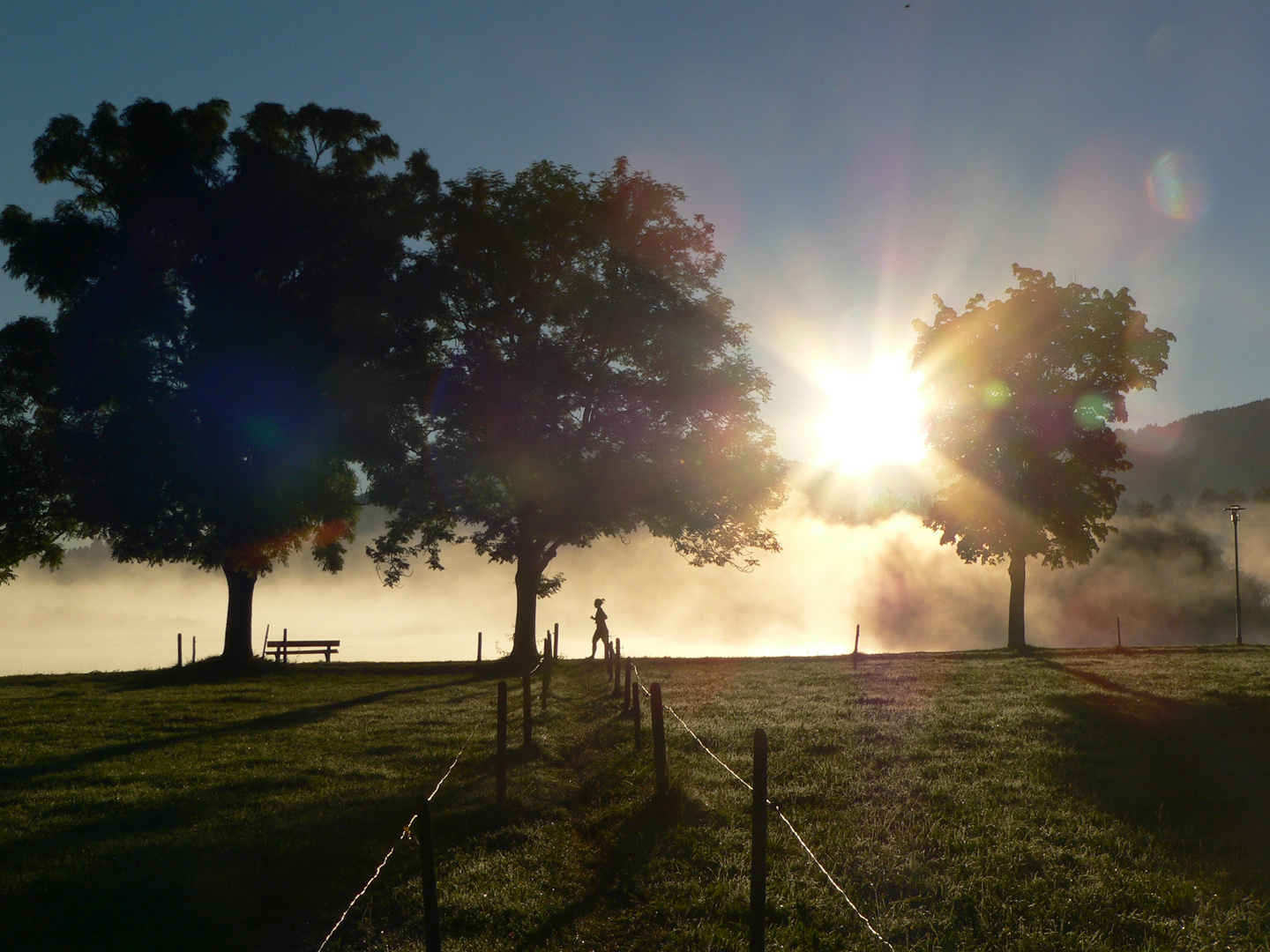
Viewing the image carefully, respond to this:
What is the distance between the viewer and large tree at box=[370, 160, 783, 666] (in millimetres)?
33312

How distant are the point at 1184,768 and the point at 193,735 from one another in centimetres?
1793

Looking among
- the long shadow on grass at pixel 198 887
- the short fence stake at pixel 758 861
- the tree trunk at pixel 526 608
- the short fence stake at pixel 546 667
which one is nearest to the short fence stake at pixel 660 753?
the long shadow on grass at pixel 198 887

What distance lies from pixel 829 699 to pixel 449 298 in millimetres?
21145

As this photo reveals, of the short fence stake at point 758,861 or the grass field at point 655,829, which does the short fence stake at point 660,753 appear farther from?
the short fence stake at point 758,861

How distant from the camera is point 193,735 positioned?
61.4ft

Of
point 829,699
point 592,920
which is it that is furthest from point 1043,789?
point 829,699

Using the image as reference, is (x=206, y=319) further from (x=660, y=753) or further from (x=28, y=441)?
(x=660, y=753)

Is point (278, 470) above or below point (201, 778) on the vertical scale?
above

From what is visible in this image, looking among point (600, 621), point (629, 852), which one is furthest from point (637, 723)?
point (600, 621)

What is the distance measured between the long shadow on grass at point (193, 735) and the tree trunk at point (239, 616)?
10.1m

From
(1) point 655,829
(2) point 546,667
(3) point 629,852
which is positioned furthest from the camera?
(2) point 546,667

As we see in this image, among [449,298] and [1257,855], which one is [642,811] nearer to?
[1257,855]

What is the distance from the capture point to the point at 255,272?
104 ft

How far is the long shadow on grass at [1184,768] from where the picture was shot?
32.0ft
